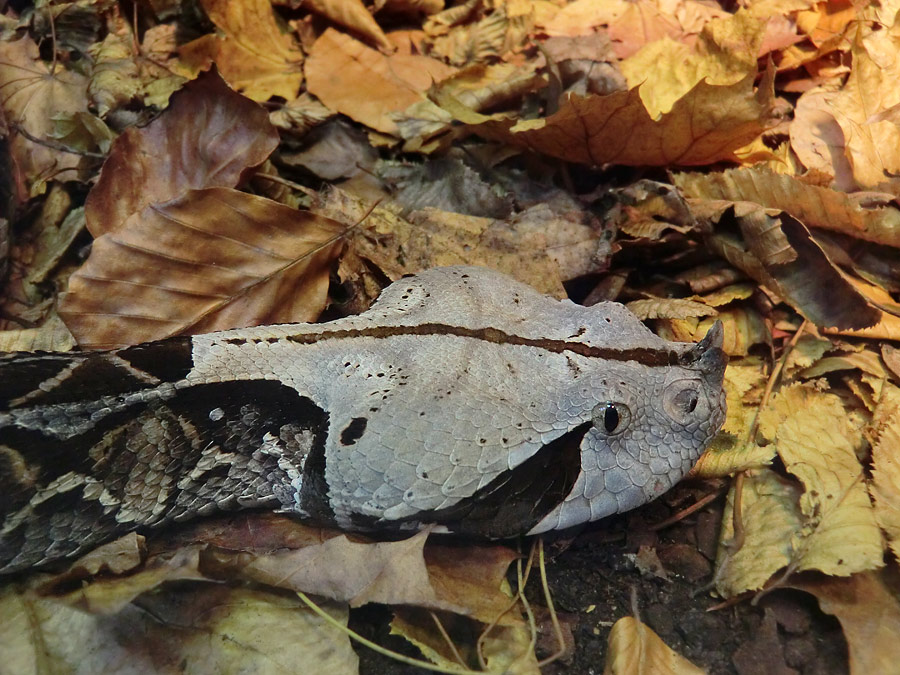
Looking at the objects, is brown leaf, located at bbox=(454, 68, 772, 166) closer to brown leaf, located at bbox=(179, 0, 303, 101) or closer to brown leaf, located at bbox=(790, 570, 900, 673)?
brown leaf, located at bbox=(179, 0, 303, 101)

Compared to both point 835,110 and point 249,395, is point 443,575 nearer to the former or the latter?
point 249,395

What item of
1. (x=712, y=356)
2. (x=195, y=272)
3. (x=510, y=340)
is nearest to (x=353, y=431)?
(x=510, y=340)

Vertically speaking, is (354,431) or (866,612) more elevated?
(354,431)

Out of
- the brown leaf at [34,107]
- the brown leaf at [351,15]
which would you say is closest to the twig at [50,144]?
the brown leaf at [34,107]

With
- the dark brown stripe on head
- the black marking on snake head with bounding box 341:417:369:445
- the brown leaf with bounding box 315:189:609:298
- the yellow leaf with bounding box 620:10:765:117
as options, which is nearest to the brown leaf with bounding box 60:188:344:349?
the brown leaf with bounding box 315:189:609:298

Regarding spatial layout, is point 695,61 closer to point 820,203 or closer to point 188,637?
point 820,203

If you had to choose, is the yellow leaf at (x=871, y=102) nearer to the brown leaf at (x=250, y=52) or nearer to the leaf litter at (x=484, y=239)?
the leaf litter at (x=484, y=239)

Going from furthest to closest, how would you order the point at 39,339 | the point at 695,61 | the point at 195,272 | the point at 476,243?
the point at 695,61 → the point at 476,243 → the point at 39,339 → the point at 195,272
